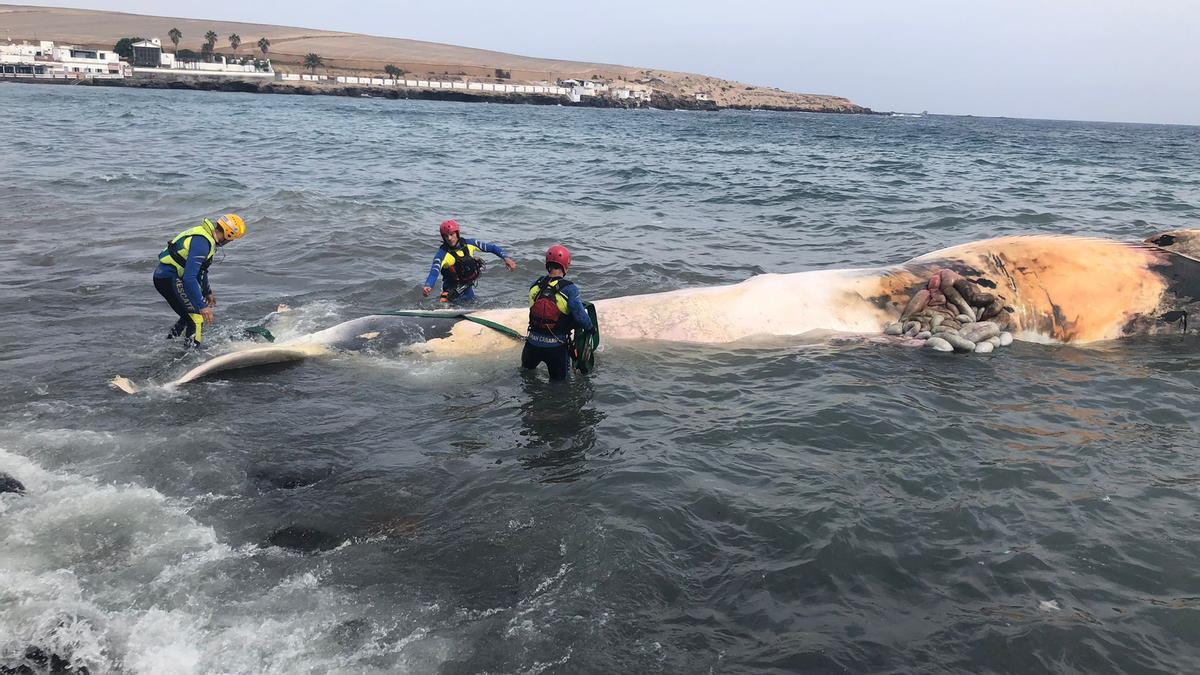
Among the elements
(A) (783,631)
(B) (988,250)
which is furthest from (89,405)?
(B) (988,250)

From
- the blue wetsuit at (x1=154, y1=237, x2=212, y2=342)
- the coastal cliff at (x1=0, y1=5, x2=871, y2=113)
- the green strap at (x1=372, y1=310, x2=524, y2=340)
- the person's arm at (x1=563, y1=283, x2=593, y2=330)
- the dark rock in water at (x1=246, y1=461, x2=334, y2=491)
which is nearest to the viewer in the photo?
the dark rock in water at (x1=246, y1=461, x2=334, y2=491)

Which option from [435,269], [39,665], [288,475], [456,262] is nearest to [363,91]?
[456,262]

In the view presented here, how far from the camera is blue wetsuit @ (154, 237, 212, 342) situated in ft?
31.4

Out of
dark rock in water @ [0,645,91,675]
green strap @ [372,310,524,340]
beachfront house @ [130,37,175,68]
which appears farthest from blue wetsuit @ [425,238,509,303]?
Answer: beachfront house @ [130,37,175,68]

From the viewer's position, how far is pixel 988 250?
10.1m

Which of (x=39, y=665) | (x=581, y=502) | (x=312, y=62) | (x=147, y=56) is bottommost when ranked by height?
(x=39, y=665)

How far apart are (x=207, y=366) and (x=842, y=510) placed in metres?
6.61

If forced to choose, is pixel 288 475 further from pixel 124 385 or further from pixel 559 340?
pixel 559 340

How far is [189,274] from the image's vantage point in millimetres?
9531

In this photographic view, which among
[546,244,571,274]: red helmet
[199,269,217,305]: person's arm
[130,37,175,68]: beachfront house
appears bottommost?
[199,269,217,305]: person's arm

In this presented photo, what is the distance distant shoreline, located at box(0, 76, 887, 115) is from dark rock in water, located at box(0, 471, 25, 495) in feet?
397

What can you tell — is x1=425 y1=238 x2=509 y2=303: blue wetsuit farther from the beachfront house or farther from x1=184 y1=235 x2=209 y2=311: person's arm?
the beachfront house

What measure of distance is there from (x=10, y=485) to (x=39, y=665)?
7.60 ft

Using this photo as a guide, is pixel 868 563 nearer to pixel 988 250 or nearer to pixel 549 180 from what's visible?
pixel 988 250
